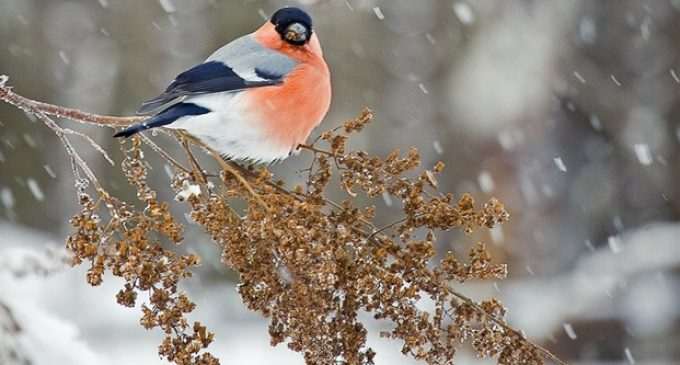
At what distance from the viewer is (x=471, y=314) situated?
62.4 inches

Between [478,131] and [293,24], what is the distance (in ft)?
30.8

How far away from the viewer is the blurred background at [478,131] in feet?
30.1

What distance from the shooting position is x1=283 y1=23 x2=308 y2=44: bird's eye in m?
2.30

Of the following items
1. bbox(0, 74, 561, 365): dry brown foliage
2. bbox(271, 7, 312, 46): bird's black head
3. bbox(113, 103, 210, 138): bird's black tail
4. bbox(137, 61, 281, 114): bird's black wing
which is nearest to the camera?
bbox(0, 74, 561, 365): dry brown foliage

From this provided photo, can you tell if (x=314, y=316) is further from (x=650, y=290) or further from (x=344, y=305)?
(x=650, y=290)

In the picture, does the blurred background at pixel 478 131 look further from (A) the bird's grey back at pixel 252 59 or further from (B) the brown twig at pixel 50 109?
(B) the brown twig at pixel 50 109

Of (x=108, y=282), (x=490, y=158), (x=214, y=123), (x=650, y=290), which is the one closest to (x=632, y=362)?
(x=650, y=290)

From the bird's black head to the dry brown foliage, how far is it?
713 mm

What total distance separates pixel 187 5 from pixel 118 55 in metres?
0.97

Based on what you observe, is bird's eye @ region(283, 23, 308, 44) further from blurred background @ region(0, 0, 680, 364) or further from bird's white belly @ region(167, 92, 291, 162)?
blurred background @ region(0, 0, 680, 364)

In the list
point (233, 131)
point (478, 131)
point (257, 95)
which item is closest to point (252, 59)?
point (257, 95)

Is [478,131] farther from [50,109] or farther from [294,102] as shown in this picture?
[50,109]

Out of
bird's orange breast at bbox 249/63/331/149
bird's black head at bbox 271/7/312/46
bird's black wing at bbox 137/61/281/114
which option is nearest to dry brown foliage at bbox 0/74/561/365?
bird's black wing at bbox 137/61/281/114

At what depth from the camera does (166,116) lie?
1866mm
